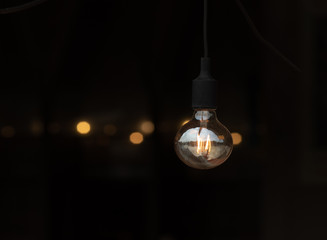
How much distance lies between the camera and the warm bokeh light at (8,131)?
5215 mm

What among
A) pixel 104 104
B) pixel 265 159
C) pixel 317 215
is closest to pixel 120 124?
pixel 104 104

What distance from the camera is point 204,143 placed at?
1.28 m

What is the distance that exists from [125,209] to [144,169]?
1.34 feet

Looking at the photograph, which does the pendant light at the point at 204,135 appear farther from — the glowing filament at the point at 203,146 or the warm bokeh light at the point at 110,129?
the warm bokeh light at the point at 110,129

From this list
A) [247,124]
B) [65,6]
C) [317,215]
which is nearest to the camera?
[317,215]

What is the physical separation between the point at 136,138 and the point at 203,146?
15.4 feet

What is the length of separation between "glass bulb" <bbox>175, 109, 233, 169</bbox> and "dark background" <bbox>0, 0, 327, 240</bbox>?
10.8 feet

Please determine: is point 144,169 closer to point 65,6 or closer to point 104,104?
point 104,104

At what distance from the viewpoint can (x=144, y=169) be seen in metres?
5.88

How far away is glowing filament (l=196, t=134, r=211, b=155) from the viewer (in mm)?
1270

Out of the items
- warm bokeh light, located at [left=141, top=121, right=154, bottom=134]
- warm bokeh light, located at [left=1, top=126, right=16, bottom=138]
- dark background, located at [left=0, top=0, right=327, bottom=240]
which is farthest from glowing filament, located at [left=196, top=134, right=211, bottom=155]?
warm bokeh light, located at [left=141, top=121, right=154, bottom=134]

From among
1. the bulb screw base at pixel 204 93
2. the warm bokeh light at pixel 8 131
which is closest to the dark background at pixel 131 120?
the warm bokeh light at pixel 8 131

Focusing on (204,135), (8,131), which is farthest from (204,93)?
(8,131)

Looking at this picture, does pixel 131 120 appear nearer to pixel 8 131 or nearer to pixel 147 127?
pixel 147 127
